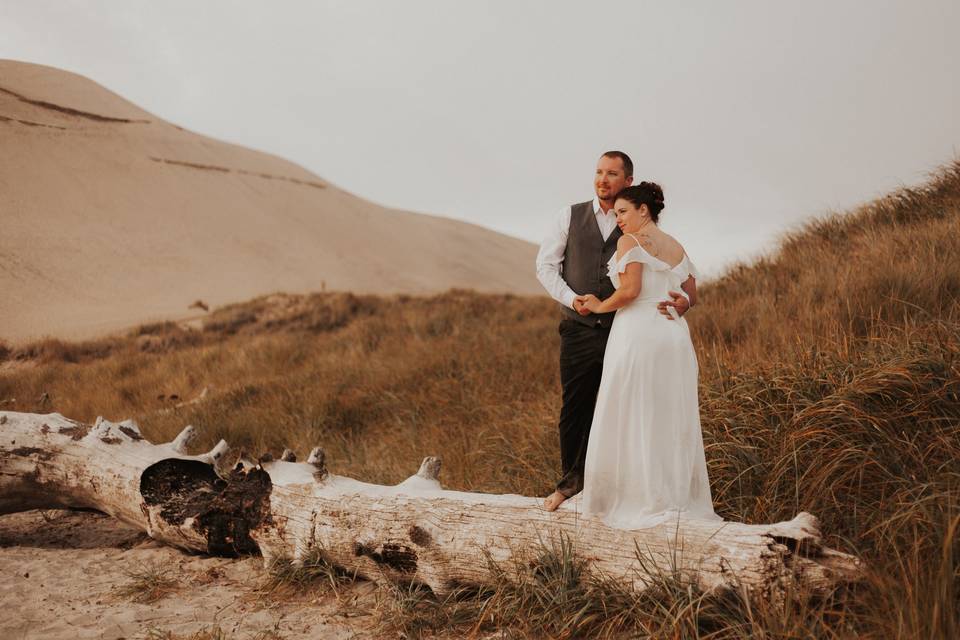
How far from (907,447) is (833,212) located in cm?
795

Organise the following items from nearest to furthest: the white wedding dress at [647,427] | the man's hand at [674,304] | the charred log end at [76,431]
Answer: the white wedding dress at [647,427] < the man's hand at [674,304] < the charred log end at [76,431]

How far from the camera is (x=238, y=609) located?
3715 millimetres

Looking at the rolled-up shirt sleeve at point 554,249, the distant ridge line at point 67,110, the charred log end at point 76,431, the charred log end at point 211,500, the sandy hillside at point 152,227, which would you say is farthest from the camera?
the distant ridge line at point 67,110

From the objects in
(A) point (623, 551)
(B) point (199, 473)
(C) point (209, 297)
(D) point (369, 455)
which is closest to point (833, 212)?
(D) point (369, 455)

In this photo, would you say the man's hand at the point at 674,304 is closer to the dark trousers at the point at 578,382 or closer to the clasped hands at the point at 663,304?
the clasped hands at the point at 663,304

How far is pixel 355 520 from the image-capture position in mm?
3838

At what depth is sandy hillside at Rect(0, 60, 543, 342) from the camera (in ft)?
32.2

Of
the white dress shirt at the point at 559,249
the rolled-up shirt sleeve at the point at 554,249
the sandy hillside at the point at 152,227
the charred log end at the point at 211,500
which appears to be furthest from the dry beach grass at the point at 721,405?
the rolled-up shirt sleeve at the point at 554,249

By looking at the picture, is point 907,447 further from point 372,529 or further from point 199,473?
point 199,473

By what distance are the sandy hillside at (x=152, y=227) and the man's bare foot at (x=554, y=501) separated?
346 inches

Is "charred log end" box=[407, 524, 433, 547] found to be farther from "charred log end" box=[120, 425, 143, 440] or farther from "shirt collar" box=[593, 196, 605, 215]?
"charred log end" box=[120, 425, 143, 440]

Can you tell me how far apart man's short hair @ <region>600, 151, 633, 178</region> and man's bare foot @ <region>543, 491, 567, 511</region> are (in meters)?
1.82

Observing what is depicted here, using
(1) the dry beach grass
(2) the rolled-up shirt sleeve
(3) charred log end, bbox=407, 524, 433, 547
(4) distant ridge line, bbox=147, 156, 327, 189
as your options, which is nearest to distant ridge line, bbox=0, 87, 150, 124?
(4) distant ridge line, bbox=147, 156, 327, 189

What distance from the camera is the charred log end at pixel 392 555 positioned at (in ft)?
11.8
